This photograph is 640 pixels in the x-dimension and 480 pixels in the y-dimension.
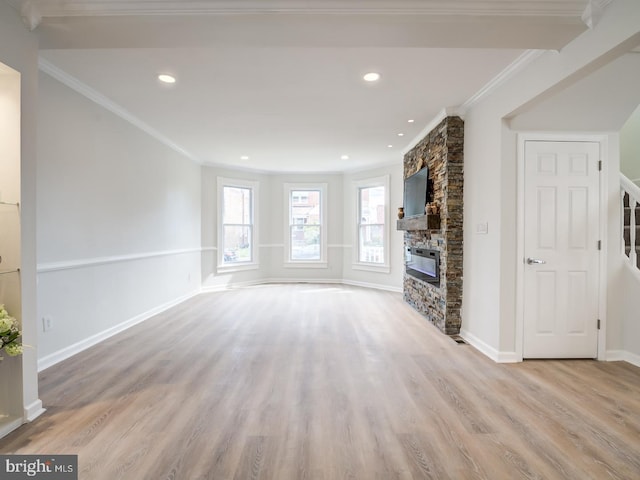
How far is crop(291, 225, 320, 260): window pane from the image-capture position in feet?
26.6

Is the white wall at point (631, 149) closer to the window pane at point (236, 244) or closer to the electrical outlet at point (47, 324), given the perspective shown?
the window pane at point (236, 244)

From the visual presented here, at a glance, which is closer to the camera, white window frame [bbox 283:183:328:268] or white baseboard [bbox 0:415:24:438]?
white baseboard [bbox 0:415:24:438]

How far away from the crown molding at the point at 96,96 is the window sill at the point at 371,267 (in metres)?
4.54

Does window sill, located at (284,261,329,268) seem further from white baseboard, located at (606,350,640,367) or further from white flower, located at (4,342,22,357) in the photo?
white flower, located at (4,342,22,357)

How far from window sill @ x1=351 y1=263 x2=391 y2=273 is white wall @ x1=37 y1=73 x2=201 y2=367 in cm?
396

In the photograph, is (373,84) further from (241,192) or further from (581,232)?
(241,192)

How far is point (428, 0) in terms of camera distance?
200 centimetres

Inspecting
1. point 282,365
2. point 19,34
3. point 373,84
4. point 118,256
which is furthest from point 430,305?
point 19,34

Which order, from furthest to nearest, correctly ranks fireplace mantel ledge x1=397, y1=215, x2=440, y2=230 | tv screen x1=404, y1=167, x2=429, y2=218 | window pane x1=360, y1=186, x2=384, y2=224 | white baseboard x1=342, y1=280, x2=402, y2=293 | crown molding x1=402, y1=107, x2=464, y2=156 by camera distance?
window pane x1=360, y1=186, x2=384, y2=224
white baseboard x1=342, y1=280, x2=402, y2=293
tv screen x1=404, y1=167, x2=429, y2=218
fireplace mantel ledge x1=397, y1=215, x2=440, y2=230
crown molding x1=402, y1=107, x2=464, y2=156

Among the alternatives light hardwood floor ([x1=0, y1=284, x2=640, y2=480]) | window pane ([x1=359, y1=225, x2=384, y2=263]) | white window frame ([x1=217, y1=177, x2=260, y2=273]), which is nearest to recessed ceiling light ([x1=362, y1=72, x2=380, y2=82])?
light hardwood floor ([x1=0, y1=284, x2=640, y2=480])

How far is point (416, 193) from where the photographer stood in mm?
4992

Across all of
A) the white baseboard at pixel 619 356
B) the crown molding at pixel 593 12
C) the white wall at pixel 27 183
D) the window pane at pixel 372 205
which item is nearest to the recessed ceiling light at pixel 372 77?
the crown molding at pixel 593 12

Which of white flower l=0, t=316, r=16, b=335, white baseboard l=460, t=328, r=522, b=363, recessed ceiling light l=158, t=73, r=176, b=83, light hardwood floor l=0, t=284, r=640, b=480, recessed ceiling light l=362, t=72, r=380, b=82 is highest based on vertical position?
recessed ceiling light l=158, t=73, r=176, b=83

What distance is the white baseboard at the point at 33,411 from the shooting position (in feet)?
6.96
